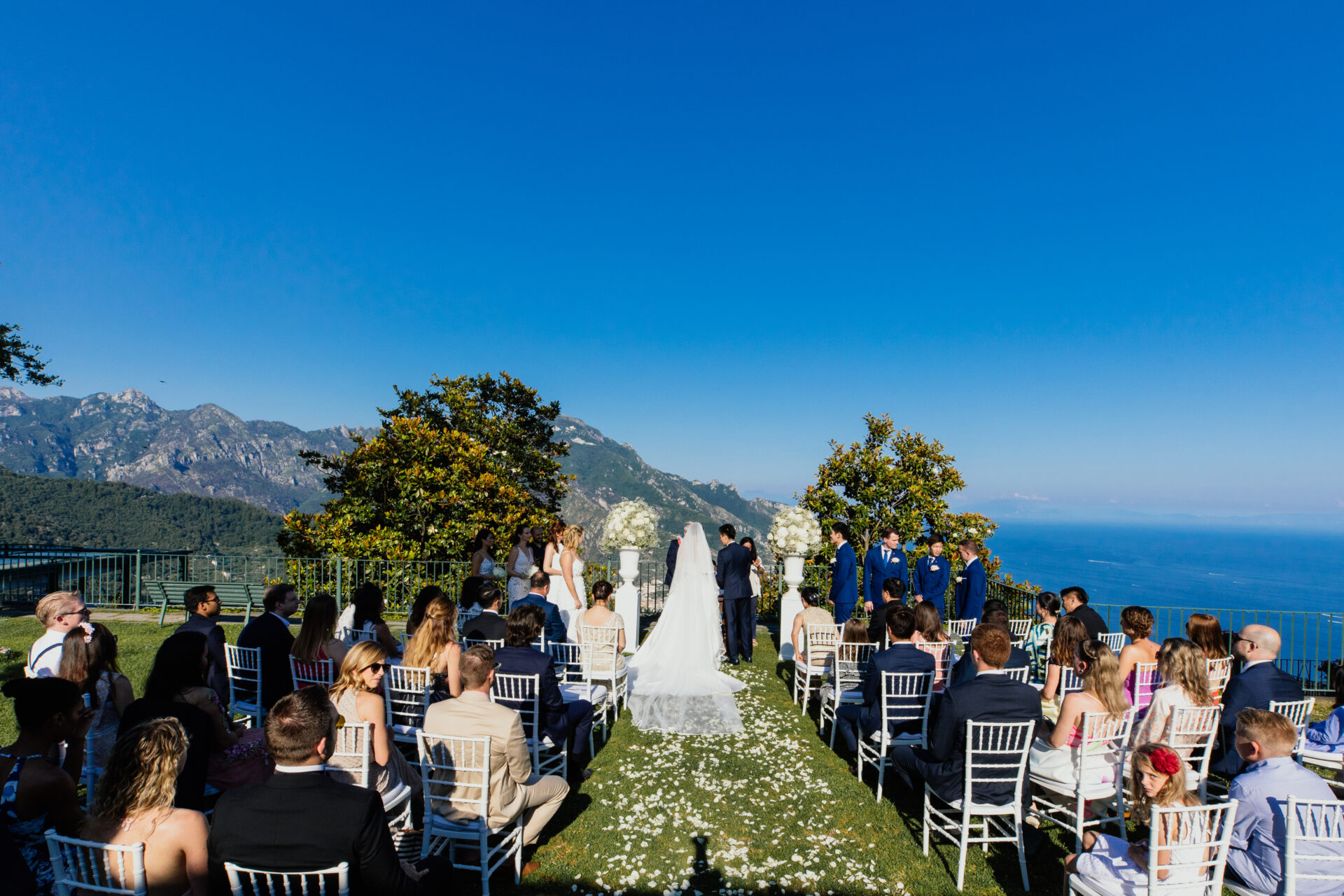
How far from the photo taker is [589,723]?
5789 millimetres

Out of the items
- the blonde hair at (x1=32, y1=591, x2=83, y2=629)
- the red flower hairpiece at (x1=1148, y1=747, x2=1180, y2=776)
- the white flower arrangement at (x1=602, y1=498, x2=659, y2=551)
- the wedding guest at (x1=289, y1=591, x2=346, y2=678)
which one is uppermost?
the white flower arrangement at (x1=602, y1=498, x2=659, y2=551)

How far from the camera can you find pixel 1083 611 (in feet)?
22.0

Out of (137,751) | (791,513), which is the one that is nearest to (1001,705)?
(137,751)

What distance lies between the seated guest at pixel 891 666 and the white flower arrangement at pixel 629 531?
533 centimetres

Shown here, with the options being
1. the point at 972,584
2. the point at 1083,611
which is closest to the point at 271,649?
the point at 1083,611

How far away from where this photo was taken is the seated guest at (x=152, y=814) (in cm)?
242

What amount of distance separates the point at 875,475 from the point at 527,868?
1177 centimetres

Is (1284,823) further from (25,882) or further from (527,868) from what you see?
(25,882)

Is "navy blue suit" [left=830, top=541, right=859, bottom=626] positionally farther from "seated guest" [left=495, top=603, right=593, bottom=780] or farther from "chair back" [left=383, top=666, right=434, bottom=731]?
"chair back" [left=383, top=666, right=434, bottom=731]

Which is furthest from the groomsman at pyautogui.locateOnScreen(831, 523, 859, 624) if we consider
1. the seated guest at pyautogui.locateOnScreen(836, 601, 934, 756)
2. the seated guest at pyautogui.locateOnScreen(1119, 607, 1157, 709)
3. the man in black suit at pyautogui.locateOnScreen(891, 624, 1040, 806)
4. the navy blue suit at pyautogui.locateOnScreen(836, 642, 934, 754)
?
the man in black suit at pyautogui.locateOnScreen(891, 624, 1040, 806)

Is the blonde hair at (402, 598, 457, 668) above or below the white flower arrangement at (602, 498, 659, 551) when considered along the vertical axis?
below

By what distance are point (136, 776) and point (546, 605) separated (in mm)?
4949

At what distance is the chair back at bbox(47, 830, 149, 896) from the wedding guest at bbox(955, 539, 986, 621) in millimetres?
9319

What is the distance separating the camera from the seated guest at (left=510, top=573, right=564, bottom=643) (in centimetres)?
681
